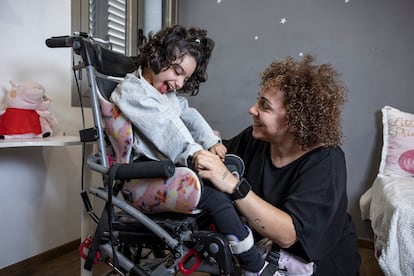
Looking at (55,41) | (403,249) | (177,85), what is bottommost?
(403,249)

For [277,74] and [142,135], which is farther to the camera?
[277,74]

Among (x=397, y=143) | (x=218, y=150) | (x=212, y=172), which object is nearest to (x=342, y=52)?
(x=397, y=143)

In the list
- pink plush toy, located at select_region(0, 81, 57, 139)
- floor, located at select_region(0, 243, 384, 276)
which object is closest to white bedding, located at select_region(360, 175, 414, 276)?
floor, located at select_region(0, 243, 384, 276)

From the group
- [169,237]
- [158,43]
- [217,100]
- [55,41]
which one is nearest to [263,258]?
[169,237]

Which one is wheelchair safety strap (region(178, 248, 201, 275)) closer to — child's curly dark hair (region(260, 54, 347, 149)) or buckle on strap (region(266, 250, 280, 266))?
buckle on strap (region(266, 250, 280, 266))

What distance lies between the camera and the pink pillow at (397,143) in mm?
1890

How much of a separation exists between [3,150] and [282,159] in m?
1.27

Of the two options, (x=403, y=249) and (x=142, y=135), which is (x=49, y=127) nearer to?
(x=142, y=135)

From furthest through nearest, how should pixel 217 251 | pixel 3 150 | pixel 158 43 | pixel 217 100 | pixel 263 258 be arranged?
pixel 217 100, pixel 3 150, pixel 158 43, pixel 263 258, pixel 217 251

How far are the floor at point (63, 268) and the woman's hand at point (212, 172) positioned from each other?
3.52ft

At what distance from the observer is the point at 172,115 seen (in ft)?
3.11

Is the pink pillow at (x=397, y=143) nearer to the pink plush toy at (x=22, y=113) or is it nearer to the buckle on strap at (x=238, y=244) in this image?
the buckle on strap at (x=238, y=244)

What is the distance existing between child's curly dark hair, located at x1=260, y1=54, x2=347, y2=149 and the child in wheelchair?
0.24 meters

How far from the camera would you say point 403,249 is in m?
1.26
